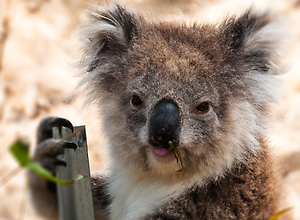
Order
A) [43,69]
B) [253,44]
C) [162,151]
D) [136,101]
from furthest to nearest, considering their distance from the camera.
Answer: [43,69] → [253,44] → [136,101] → [162,151]

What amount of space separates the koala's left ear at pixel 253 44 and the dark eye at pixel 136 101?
23.4 inches

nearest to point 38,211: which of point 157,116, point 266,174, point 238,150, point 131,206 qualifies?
point 131,206

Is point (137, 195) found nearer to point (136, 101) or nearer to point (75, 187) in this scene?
point (136, 101)

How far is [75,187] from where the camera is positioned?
1.17 metres

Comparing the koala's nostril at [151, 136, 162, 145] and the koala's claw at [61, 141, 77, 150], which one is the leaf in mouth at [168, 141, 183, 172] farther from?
the koala's claw at [61, 141, 77, 150]

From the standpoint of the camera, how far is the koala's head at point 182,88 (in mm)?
1769

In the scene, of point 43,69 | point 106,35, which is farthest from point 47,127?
point 43,69

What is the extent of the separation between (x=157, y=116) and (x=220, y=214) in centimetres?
61

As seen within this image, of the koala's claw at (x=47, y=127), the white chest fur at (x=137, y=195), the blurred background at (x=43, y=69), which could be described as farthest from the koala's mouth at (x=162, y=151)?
the blurred background at (x=43, y=69)

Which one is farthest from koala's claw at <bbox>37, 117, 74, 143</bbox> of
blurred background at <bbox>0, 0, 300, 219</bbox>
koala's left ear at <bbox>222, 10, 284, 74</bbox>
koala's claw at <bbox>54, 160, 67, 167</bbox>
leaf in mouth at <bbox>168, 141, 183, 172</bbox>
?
blurred background at <bbox>0, 0, 300, 219</bbox>

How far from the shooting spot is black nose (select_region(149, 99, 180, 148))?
1.62 m

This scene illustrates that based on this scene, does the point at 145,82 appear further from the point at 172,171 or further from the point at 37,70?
the point at 37,70

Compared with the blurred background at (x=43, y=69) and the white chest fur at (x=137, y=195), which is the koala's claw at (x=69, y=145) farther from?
the blurred background at (x=43, y=69)

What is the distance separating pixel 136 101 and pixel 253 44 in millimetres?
774
